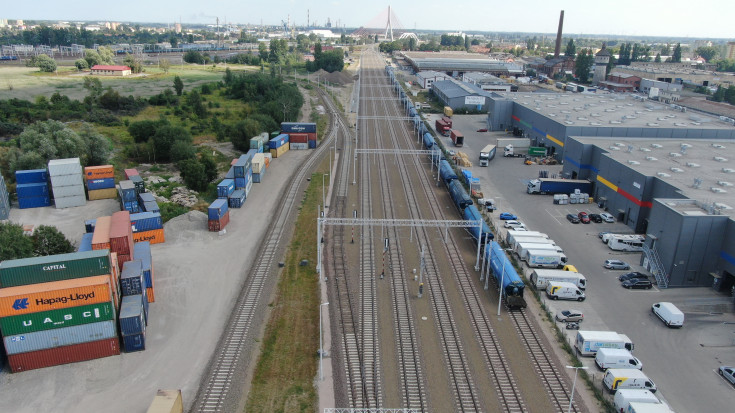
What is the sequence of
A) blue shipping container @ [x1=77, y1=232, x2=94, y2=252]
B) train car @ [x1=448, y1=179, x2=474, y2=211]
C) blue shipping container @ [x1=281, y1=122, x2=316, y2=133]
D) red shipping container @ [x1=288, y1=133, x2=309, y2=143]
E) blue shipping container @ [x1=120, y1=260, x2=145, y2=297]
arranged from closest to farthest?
blue shipping container @ [x1=120, y1=260, x2=145, y2=297] → blue shipping container @ [x1=77, y1=232, x2=94, y2=252] → train car @ [x1=448, y1=179, x2=474, y2=211] → blue shipping container @ [x1=281, y1=122, x2=316, y2=133] → red shipping container @ [x1=288, y1=133, x2=309, y2=143]

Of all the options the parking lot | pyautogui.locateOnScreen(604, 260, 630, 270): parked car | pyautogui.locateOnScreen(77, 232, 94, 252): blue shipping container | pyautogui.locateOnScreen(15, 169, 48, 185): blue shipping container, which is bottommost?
the parking lot

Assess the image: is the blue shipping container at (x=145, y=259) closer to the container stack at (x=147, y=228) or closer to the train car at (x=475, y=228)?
the container stack at (x=147, y=228)

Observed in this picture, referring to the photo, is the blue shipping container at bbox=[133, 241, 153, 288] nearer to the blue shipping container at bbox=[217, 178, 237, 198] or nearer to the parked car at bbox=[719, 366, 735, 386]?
the blue shipping container at bbox=[217, 178, 237, 198]

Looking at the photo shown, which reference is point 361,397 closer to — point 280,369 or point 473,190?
point 280,369

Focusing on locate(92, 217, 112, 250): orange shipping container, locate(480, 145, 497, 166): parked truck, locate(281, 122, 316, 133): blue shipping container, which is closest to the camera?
locate(92, 217, 112, 250): orange shipping container

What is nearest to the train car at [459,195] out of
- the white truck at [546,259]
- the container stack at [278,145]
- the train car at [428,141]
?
the white truck at [546,259]

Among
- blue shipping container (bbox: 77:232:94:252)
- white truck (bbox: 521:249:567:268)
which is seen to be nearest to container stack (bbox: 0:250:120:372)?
blue shipping container (bbox: 77:232:94:252)

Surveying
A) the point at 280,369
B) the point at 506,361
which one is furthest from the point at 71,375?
the point at 506,361
